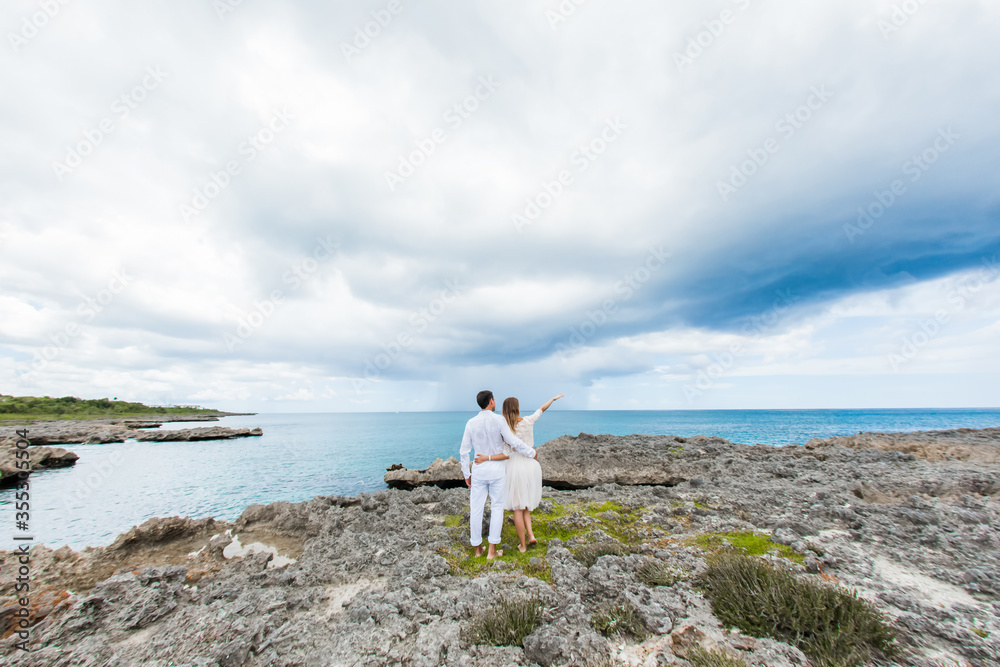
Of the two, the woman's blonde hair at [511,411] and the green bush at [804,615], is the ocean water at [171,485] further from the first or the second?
the green bush at [804,615]

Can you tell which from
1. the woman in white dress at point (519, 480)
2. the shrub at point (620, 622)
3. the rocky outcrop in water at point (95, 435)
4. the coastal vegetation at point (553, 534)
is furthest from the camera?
the rocky outcrop in water at point (95, 435)

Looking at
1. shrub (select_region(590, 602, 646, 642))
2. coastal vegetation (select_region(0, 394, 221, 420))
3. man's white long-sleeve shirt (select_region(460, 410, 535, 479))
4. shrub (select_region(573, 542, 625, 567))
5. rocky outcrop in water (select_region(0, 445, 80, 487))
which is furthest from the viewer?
coastal vegetation (select_region(0, 394, 221, 420))

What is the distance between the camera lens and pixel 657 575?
6.00m

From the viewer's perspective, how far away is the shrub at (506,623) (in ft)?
15.5

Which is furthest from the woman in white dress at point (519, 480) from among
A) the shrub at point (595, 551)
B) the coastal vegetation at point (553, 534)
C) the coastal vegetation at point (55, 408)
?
the coastal vegetation at point (55, 408)

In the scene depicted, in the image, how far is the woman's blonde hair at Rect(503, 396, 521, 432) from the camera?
8023 millimetres

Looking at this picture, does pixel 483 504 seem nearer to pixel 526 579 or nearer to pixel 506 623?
pixel 526 579

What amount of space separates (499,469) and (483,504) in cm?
83

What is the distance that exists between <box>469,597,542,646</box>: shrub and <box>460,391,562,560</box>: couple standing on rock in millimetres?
2595

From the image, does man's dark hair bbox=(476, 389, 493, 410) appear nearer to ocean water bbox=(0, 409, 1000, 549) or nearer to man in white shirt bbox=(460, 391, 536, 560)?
man in white shirt bbox=(460, 391, 536, 560)

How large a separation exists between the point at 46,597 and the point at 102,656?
2.06 m

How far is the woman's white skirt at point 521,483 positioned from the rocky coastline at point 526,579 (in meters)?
1.01

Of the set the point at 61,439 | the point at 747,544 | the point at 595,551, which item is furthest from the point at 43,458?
the point at 747,544

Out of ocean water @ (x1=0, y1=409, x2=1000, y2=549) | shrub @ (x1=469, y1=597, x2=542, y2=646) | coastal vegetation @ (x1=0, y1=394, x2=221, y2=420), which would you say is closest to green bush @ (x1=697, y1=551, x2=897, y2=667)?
shrub @ (x1=469, y1=597, x2=542, y2=646)
